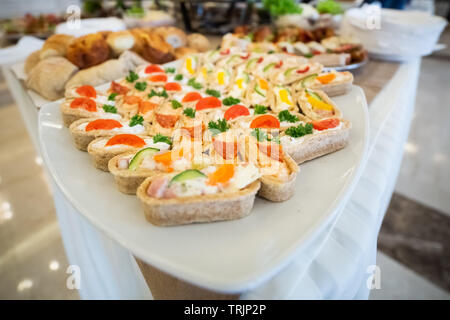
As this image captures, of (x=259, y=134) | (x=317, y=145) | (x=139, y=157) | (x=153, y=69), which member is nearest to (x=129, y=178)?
(x=139, y=157)

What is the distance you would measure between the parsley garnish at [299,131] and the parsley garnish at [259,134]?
0.15m

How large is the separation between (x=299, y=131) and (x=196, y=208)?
31.0 inches

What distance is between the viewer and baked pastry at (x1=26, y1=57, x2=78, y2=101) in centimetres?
240

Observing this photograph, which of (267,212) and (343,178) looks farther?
(343,178)

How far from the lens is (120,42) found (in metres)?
3.03

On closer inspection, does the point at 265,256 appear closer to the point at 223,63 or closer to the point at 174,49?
the point at 223,63

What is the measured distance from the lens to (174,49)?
134 inches

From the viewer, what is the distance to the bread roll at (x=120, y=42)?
3.04 meters

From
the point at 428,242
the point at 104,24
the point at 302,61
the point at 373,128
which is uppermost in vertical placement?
the point at 104,24

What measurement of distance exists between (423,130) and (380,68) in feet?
8.82

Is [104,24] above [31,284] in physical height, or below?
above

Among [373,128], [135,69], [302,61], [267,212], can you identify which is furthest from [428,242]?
[135,69]

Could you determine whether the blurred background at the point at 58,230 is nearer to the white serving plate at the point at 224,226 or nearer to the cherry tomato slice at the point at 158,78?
the white serving plate at the point at 224,226

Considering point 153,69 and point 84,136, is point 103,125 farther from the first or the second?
point 153,69
